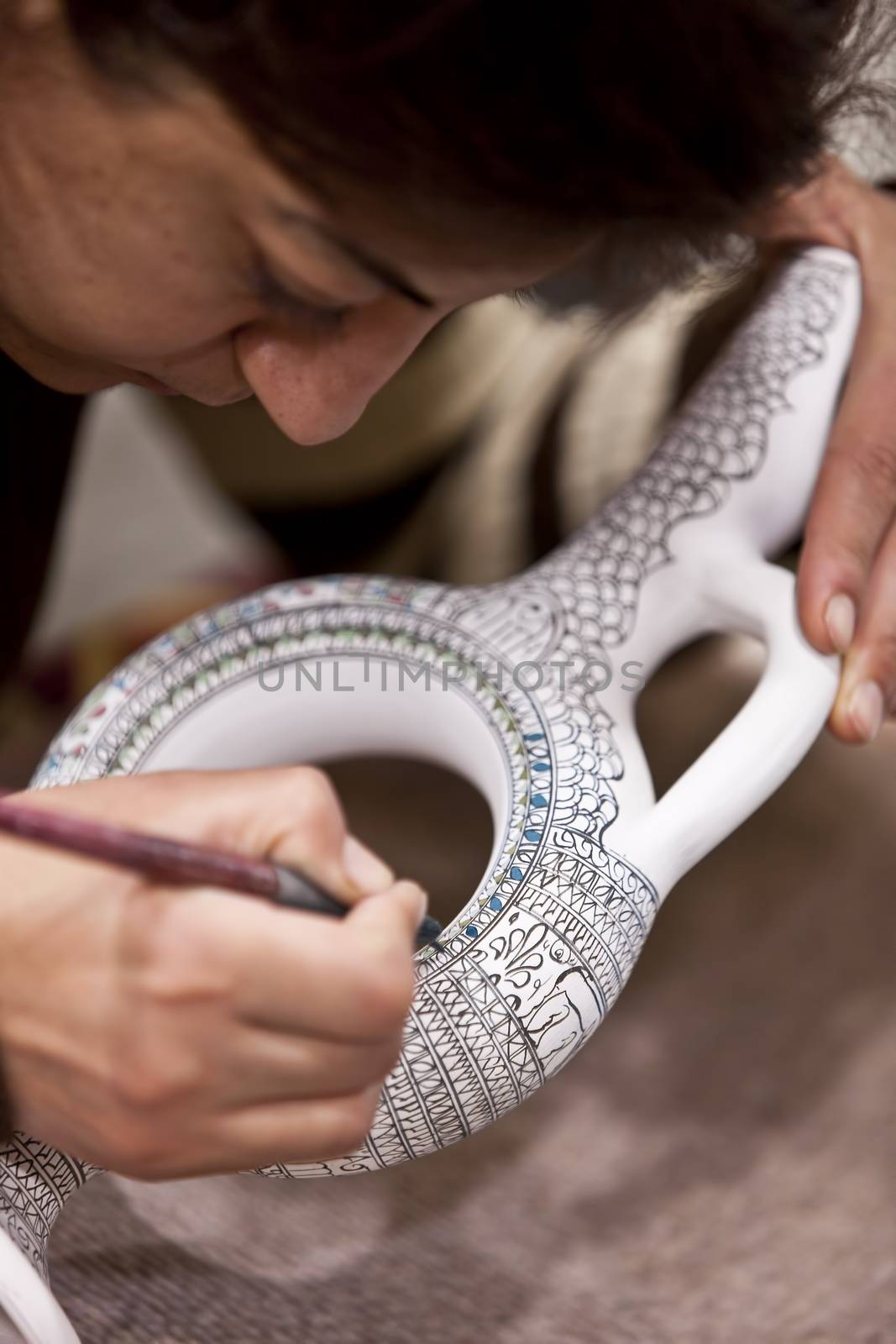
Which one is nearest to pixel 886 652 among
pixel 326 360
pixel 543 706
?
pixel 543 706

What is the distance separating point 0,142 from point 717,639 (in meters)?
0.64

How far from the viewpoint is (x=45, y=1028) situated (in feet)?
1.08

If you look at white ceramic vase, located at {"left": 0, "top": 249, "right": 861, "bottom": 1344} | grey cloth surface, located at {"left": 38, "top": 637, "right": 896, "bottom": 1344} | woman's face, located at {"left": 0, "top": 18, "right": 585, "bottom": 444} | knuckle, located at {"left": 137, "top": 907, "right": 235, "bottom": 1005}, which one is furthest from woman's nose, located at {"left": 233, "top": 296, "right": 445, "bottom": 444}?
grey cloth surface, located at {"left": 38, "top": 637, "right": 896, "bottom": 1344}

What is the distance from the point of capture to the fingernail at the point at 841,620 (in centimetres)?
49

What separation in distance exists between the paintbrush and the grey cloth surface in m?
0.21

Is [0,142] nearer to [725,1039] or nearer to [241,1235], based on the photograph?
[241,1235]

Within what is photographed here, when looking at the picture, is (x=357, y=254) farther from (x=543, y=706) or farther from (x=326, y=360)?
(x=543, y=706)

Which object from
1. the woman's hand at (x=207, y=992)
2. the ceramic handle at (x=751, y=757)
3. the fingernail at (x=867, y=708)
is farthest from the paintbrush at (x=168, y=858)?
the fingernail at (x=867, y=708)

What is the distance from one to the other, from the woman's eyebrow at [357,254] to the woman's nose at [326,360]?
25 mm

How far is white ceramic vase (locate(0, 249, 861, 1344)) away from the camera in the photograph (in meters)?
0.40

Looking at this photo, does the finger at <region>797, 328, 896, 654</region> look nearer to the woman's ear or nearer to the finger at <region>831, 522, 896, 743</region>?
the finger at <region>831, 522, 896, 743</region>

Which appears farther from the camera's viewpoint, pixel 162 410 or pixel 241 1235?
pixel 162 410

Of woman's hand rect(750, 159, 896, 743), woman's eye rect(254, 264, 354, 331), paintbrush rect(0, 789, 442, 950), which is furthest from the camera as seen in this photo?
woman's hand rect(750, 159, 896, 743)

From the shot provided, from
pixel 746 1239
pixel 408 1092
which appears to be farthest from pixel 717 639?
pixel 408 1092
